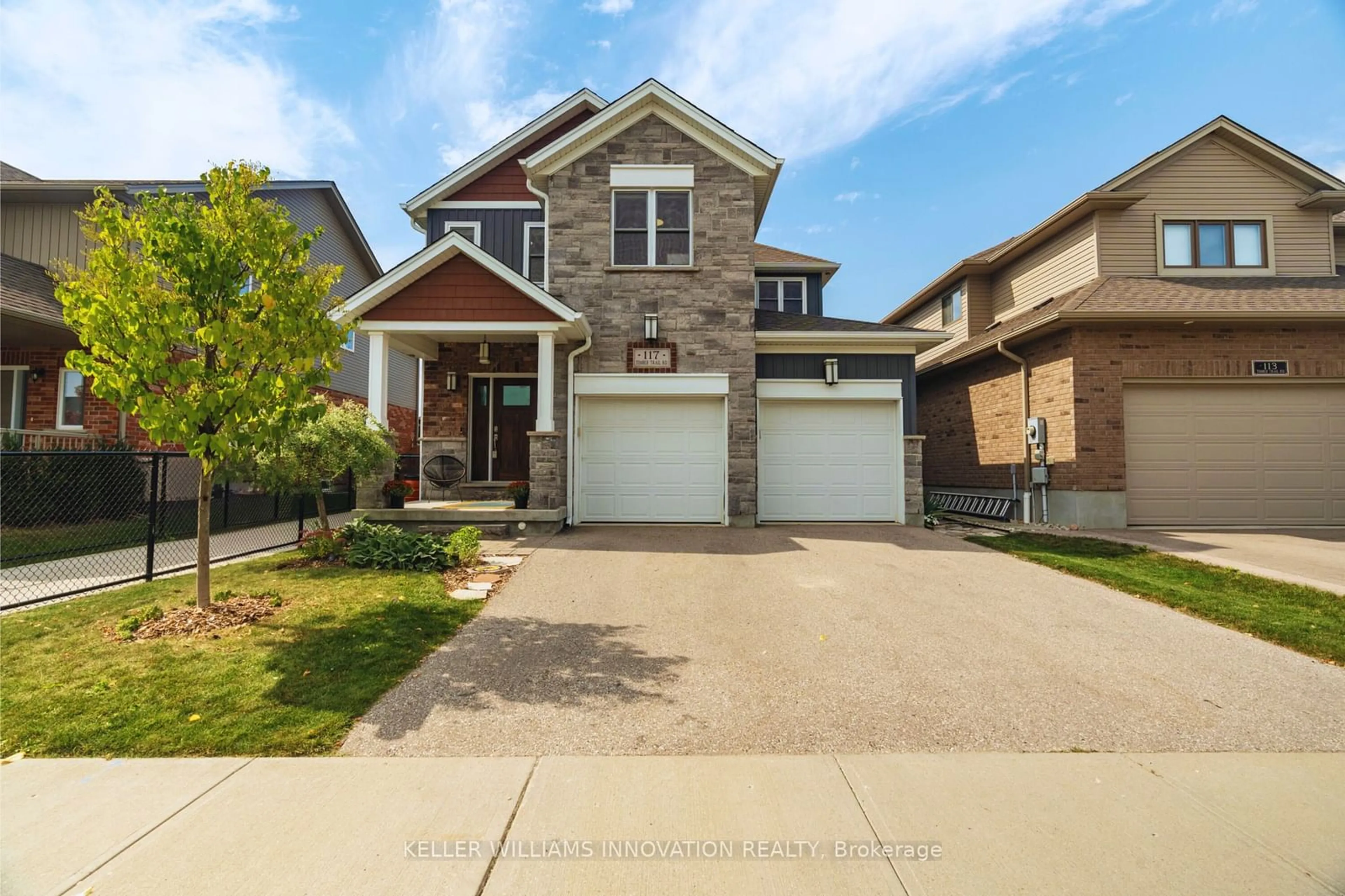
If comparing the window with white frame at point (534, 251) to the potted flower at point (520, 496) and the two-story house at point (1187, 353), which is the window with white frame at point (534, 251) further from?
the two-story house at point (1187, 353)

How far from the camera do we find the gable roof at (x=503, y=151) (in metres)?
12.9

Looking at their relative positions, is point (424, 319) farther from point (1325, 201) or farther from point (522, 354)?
point (1325, 201)

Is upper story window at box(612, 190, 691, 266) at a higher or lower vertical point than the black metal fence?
higher

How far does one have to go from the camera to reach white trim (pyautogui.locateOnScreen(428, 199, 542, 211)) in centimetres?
1308

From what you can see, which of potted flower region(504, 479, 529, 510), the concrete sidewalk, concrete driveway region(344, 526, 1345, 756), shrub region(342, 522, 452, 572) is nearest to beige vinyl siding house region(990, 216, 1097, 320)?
concrete driveway region(344, 526, 1345, 756)

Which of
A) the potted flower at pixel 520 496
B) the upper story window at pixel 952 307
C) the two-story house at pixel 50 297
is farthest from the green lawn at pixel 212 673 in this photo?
the upper story window at pixel 952 307

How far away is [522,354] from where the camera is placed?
12.3m

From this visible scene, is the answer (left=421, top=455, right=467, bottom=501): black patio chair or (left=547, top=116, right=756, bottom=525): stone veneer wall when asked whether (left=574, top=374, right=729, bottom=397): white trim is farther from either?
(left=421, top=455, right=467, bottom=501): black patio chair

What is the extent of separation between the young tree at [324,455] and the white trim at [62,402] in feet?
24.3

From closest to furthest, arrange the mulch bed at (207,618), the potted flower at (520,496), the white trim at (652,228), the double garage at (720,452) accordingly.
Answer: the mulch bed at (207,618)
the potted flower at (520,496)
the double garage at (720,452)
the white trim at (652,228)

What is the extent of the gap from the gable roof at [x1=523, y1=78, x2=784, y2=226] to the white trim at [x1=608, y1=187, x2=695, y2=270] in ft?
3.31

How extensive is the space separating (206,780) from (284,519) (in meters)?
10.7

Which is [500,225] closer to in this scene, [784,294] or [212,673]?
[784,294]

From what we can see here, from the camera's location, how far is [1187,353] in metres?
11.2
